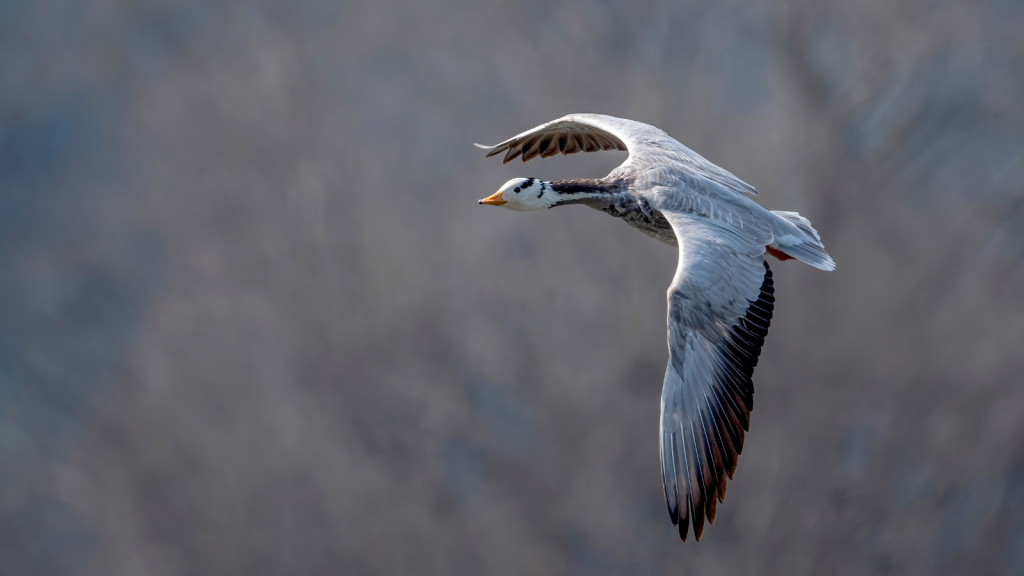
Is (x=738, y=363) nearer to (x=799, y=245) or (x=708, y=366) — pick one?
(x=708, y=366)

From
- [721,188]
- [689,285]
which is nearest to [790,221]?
[721,188]

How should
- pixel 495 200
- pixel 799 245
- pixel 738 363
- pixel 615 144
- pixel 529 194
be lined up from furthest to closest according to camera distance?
1. pixel 615 144
2. pixel 495 200
3. pixel 529 194
4. pixel 799 245
5. pixel 738 363

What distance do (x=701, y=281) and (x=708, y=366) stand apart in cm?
62

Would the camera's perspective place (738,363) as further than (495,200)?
No

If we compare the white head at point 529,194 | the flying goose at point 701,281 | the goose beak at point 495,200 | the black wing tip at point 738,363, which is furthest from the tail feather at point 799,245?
the goose beak at point 495,200

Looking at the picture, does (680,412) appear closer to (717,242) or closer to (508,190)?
(717,242)

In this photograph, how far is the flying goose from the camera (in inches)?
234

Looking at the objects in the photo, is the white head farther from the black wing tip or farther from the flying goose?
the black wing tip

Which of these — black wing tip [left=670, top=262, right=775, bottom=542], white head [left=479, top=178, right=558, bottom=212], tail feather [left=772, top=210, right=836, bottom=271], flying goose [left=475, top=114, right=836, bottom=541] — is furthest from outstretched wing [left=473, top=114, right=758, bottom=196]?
black wing tip [left=670, top=262, right=775, bottom=542]

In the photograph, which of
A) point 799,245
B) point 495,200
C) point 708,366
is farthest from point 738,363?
point 495,200

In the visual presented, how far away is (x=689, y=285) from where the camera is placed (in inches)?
244

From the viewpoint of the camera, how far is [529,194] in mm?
7574

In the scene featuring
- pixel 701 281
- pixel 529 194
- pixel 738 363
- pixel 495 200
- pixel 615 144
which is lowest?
pixel 738 363

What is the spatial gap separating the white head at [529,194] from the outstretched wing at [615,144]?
80cm
